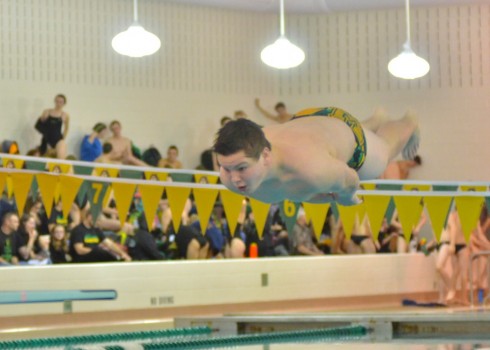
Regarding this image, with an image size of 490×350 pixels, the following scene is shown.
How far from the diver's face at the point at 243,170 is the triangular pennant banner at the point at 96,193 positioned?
13.7ft

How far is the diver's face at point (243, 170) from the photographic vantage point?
6.56 m

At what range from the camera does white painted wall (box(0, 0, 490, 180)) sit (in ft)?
61.3

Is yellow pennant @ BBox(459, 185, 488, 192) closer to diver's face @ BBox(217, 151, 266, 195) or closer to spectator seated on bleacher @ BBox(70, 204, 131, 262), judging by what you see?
diver's face @ BBox(217, 151, 266, 195)

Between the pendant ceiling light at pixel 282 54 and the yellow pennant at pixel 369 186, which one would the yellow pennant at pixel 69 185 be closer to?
the pendant ceiling light at pixel 282 54

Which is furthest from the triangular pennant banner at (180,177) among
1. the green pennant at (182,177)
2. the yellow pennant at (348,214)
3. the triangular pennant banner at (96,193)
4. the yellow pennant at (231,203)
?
the yellow pennant at (348,214)

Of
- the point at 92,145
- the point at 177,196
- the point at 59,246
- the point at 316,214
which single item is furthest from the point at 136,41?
the point at 92,145

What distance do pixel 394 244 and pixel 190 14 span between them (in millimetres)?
5971

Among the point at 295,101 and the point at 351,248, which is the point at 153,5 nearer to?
the point at 295,101

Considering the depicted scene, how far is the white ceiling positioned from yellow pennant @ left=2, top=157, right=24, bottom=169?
425 inches

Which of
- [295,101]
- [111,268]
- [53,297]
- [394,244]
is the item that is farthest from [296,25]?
[53,297]

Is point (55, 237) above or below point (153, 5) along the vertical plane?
below

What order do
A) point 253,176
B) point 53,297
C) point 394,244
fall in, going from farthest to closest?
point 394,244 < point 53,297 < point 253,176

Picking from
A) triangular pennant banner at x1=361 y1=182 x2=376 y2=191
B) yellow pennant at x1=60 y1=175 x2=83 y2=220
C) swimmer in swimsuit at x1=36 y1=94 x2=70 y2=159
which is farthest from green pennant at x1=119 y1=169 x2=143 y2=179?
swimmer in swimsuit at x1=36 y1=94 x2=70 y2=159

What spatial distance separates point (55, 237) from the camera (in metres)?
13.9
